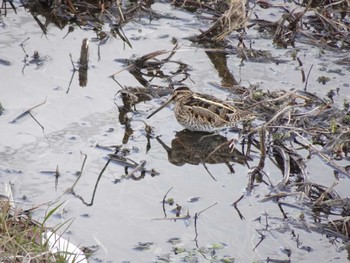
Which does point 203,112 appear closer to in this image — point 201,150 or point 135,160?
point 201,150

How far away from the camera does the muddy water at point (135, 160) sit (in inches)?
237

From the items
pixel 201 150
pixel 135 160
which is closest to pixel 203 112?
pixel 201 150

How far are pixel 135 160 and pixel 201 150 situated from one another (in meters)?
0.67

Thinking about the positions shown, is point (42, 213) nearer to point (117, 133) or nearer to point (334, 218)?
point (117, 133)

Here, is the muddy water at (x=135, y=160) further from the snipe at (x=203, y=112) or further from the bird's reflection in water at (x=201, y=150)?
the snipe at (x=203, y=112)

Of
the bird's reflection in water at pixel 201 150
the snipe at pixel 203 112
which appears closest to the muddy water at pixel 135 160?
the bird's reflection in water at pixel 201 150

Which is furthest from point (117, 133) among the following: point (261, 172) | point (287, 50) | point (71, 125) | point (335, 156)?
point (287, 50)

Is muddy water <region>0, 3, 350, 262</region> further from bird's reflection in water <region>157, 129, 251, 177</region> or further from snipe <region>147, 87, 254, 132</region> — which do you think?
snipe <region>147, 87, 254, 132</region>

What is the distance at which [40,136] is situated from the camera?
7.14 metres

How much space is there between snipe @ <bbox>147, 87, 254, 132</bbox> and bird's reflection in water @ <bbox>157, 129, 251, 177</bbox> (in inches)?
3.5

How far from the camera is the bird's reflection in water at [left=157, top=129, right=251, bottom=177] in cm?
715

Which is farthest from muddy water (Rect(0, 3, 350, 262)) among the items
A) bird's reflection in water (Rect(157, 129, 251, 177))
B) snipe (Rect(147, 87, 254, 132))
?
snipe (Rect(147, 87, 254, 132))

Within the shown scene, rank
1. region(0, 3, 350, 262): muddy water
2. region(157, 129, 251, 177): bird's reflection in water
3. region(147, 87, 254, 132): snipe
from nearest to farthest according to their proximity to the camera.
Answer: region(0, 3, 350, 262): muddy water
region(157, 129, 251, 177): bird's reflection in water
region(147, 87, 254, 132): snipe

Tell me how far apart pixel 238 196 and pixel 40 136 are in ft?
5.50
